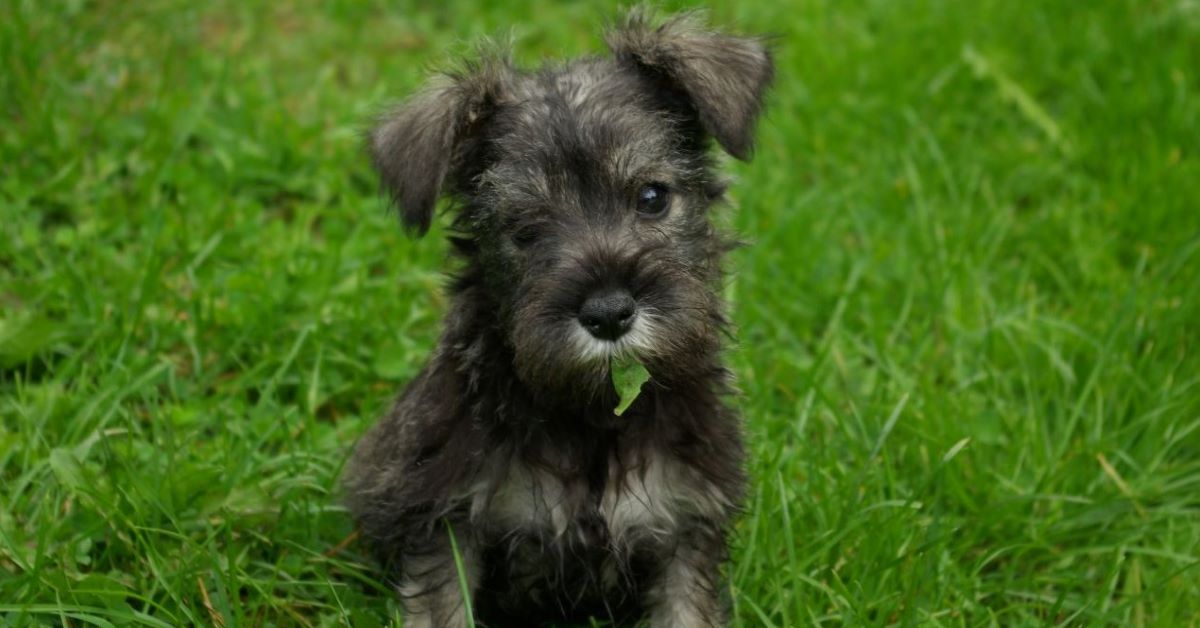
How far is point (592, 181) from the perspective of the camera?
3689mm

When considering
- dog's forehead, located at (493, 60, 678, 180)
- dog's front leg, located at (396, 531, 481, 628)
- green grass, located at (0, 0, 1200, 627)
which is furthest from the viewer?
green grass, located at (0, 0, 1200, 627)

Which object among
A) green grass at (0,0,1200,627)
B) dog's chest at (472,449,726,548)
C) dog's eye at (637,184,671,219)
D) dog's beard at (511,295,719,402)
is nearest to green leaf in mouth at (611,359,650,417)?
dog's beard at (511,295,719,402)

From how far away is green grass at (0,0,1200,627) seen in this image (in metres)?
4.28

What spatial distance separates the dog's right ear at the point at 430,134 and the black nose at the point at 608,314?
0.60 metres

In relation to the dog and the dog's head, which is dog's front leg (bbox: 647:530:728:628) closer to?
the dog

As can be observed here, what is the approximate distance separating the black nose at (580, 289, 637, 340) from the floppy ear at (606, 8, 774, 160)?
27.1 inches

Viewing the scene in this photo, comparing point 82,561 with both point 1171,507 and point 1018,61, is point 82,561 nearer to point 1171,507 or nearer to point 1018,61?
point 1171,507

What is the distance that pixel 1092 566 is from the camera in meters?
4.63

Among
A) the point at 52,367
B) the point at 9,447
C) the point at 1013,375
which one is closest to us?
the point at 9,447

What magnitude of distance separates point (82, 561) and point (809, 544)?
7.29 feet

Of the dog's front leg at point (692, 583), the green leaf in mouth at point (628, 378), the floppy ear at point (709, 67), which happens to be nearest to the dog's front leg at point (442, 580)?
the dog's front leg at point (692, 583)

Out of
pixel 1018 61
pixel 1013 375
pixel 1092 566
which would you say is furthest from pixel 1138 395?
pixel 1018 61

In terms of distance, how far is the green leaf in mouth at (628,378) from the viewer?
11.4 ft

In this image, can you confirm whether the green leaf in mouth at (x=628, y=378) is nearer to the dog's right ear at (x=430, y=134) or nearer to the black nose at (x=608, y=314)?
the black nose at (x=608, y=314)
